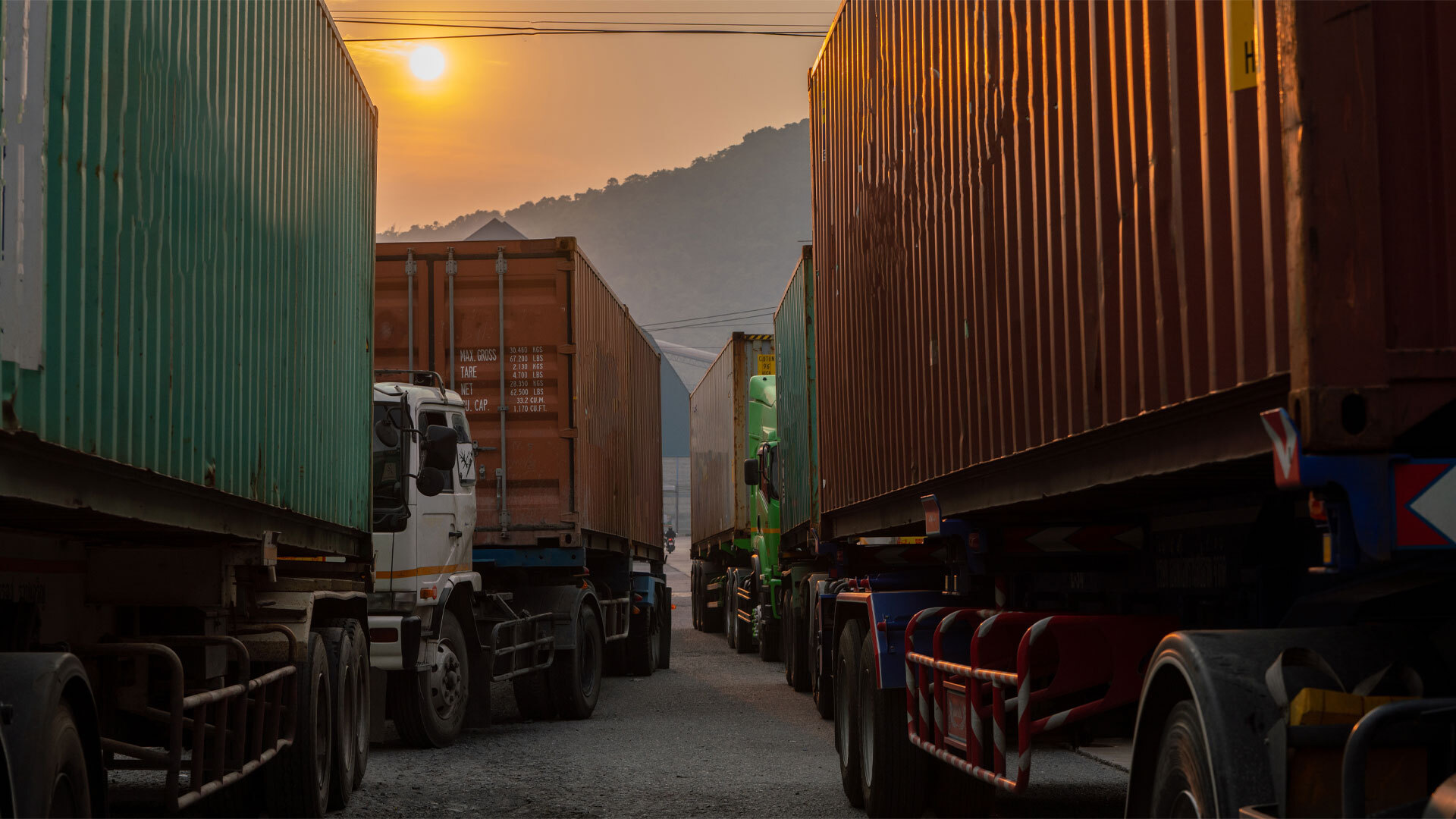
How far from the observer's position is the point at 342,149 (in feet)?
27.9

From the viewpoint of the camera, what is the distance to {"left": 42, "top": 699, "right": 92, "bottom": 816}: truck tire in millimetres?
3777

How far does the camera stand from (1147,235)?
3.81 metres

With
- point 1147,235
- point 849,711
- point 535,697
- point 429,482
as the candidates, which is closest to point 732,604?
point 535,697

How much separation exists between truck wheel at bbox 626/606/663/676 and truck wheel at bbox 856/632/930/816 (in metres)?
10.1

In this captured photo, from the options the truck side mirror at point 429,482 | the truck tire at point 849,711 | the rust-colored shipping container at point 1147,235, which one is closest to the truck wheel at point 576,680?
the truck side mirror at point 429,482

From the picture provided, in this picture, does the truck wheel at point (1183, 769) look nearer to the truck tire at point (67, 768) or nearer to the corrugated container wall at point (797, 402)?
the truck tire at point (67, 768)

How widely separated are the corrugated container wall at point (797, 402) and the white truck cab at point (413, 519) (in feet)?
11.5

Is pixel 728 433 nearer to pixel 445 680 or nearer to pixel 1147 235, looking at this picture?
pixel 445 680

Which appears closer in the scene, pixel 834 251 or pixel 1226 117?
pixel 1226 117

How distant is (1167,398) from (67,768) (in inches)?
125

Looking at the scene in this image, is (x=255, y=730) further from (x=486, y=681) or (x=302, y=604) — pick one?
(x=486, y=681)

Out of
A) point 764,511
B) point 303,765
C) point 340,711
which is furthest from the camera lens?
point 764,511

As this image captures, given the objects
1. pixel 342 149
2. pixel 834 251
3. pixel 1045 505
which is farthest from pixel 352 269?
pixel 1045 505

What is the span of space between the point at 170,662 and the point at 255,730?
48.2 inches
